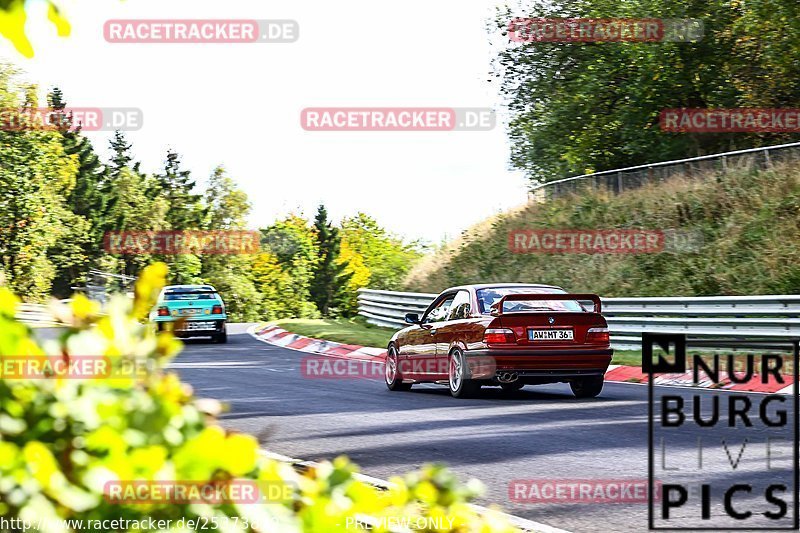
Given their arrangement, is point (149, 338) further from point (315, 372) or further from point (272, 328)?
point (272, 328)

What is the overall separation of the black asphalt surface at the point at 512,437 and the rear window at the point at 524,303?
120 cm

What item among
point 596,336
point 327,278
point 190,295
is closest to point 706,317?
point 596,336

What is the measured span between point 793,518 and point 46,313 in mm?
5492

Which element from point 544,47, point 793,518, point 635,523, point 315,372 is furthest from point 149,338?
point 544,47

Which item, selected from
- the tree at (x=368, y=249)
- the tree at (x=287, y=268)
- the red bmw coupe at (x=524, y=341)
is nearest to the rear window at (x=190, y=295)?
the red bmw coupe at (x=524, y=341)

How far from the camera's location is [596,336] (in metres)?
14.5

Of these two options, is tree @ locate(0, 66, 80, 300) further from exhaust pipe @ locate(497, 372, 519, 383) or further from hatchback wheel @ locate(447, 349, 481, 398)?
exhaust pipe @ locate(497, 372, 519, 383)

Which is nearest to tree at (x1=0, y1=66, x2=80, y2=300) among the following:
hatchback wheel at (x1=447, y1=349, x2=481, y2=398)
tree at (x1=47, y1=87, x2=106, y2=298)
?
tree at (x1=47, y1=87, x2=106, y2=298)

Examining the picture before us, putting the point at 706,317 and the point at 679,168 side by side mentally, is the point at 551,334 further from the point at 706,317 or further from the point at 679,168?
the point at 679,168

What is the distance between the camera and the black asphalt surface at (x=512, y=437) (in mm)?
7484

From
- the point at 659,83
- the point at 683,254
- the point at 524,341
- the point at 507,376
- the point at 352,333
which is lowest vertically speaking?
the point at 352,333

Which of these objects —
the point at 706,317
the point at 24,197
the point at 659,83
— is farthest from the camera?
the point at 24,197

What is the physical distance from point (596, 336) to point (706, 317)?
807 centimetres

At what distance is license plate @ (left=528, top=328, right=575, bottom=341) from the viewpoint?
46.9ft
